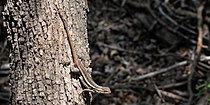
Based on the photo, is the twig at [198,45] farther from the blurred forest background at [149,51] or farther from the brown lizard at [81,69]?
the brown lizard at [81,69]

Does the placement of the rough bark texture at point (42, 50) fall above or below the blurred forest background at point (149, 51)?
below

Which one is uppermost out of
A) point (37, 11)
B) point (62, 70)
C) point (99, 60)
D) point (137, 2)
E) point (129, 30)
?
point (137, 2)

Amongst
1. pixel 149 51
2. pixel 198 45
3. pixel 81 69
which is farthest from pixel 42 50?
pixel 149 51

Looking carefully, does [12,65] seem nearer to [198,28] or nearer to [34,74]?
[34,74]

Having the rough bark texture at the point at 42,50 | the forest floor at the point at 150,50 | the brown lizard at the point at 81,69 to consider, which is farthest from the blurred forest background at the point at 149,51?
the rough bark texture at the point at 42,50

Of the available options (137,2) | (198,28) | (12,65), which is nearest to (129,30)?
(137,2)

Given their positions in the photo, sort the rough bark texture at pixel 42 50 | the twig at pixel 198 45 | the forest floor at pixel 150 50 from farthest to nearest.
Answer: the forest floor at pixel 150 50
the twig at pixel 198 45
the rough bark texture at pixel 42 50

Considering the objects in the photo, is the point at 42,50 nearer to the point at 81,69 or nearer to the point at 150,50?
the point at 81,69

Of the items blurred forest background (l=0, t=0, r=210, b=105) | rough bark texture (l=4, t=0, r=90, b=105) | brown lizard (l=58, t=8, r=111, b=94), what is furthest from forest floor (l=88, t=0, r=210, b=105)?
rough bark texture (l=4, t=0, r=90, b=105)
